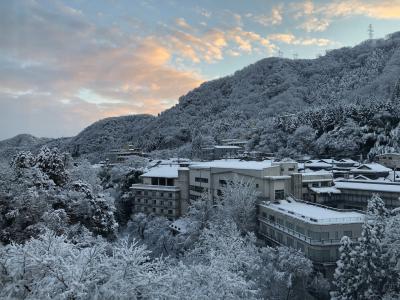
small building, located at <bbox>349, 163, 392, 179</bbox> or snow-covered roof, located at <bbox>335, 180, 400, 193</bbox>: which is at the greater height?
small building, located at <bbox>349, 163, 392, 179</bbox>

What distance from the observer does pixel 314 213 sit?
26.2 metres

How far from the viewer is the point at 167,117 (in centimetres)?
16862

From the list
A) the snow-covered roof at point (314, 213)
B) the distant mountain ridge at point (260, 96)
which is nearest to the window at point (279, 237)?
the snow-covered roof at point (314, 213)

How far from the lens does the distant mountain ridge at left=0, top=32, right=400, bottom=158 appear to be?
116 metres

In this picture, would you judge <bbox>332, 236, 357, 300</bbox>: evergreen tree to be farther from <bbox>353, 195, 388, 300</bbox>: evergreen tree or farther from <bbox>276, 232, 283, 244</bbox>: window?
<bbox>276, 232, 283, 244</bbox>: window

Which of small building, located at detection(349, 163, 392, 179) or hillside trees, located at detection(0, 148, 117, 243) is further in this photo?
small building, located at detection(349, 163, 392, 179)

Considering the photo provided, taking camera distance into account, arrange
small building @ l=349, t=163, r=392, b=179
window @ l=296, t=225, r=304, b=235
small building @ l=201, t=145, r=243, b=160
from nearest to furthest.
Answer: window @ l=296, t=225, r=304, b=235
small building @ l=349, t=163, r=392, b=179
small building @ l=201, t=145, r=243, b=160

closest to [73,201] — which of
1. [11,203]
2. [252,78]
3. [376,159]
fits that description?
[11,203]

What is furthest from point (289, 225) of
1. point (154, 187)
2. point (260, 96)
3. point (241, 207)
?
point (260, 96)

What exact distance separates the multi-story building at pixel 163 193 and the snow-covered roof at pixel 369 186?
17.8 metres

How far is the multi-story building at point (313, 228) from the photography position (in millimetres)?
22875

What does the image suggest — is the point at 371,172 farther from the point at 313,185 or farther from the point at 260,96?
the point at 260,96

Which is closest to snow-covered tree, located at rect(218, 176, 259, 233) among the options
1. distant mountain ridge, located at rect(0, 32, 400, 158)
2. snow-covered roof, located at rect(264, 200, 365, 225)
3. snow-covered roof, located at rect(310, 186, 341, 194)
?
snow-covered roof, located at rect(264, 200, 365, 225)

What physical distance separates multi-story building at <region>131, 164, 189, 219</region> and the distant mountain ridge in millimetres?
48749
